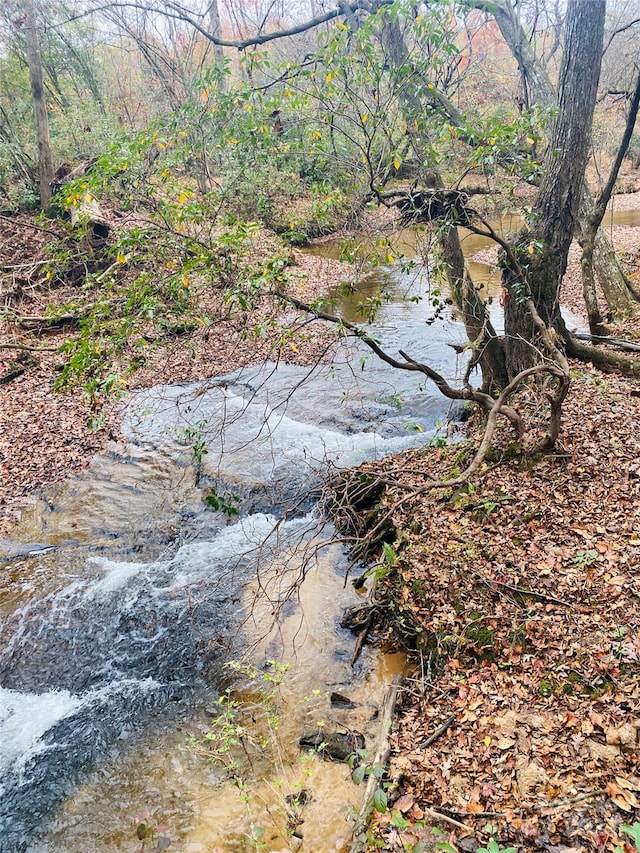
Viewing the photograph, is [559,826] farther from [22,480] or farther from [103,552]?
[22,480]

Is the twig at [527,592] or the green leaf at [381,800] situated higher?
the twig at [527,592]

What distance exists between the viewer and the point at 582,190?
8930 millimetres

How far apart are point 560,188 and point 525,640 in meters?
5.54

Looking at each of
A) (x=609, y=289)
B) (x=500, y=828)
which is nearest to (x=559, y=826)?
(x=500, y=828)

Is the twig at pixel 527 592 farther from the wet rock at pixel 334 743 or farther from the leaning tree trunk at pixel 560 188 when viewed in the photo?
the leaning tree trunk at pixel 560 188

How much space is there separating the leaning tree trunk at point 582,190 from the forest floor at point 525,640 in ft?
12.8

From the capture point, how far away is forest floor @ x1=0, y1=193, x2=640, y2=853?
10.4 feet

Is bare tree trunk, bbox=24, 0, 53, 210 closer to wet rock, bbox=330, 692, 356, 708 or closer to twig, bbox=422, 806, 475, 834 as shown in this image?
wet rock, bbox=330, 692, 356, 708

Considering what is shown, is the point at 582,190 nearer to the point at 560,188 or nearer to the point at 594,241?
the point at 594,241

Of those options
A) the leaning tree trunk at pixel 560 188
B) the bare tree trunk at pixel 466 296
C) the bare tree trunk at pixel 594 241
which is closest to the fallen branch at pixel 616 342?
the bare tree trunk at pixel 594 241

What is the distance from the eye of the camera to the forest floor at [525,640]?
3168 millimetres

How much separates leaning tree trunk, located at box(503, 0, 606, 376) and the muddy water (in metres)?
2.76

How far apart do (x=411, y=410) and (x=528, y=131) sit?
17.7 feet

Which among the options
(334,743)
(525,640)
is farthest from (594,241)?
(334,743)
